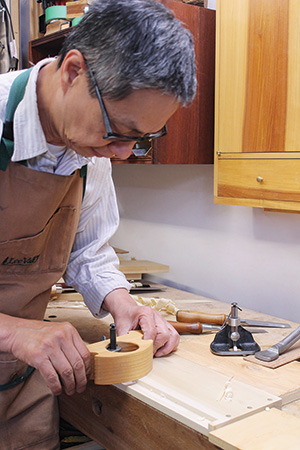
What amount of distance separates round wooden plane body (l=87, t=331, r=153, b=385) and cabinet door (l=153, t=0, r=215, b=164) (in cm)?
92

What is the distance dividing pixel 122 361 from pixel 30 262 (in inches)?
13.5

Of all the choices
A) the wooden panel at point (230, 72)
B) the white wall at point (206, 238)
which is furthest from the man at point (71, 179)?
the white wall at point (206, 238)

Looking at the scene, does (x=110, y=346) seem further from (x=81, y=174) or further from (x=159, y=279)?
(x=159, y=279)

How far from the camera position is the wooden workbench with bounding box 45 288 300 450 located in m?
0.98

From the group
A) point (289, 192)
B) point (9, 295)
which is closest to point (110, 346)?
point (9, 295)

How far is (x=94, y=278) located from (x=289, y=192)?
2.05ft

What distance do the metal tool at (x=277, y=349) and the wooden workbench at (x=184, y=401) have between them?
36 millimetres

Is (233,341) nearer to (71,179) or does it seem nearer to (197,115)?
(71,179)

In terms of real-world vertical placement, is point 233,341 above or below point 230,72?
below

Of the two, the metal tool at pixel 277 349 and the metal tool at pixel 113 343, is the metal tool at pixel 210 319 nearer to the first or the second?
the metal tool at pixel 277 349

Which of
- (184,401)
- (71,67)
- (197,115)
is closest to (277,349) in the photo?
(184,401)

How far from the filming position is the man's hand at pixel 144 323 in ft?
4.09

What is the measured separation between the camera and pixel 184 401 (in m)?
1.01

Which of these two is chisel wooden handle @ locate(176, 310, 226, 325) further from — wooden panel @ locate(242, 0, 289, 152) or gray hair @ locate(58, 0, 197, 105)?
gray hair @ locate(58, 0, 197, 105)
